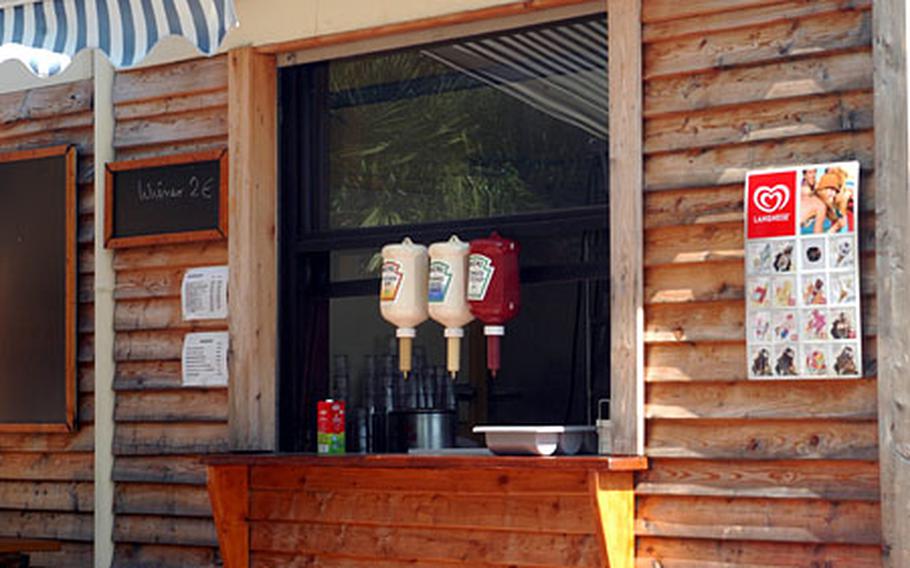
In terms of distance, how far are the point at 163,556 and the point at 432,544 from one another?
1.36 m

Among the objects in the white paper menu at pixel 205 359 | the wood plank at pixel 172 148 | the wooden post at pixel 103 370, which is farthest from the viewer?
the wooden post at pixel 103 370

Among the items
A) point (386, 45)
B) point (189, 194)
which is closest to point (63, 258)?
point (189, 194)

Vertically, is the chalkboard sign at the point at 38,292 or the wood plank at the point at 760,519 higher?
the chalkboard sign at the point at 38,292

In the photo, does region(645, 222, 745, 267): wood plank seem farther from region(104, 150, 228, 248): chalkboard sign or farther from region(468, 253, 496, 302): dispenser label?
region(104, 150, 228, 248): chalkboard sign

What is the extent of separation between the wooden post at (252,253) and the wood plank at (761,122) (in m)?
1.67

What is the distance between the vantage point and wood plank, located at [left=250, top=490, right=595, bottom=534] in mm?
5426

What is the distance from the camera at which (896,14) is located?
4.82 metres

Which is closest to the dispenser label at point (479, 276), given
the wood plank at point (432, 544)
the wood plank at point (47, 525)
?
the wood plank at point (432, 544)

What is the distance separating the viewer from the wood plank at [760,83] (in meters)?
4.97

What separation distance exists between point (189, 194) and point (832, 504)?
9.42ft

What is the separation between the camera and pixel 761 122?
5148mm

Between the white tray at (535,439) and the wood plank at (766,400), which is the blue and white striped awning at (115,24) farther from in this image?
the wood plank at (766,400)

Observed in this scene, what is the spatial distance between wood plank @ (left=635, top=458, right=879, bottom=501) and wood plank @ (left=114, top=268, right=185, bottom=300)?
7.28 feet

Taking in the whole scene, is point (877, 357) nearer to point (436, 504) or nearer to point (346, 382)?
point (436, 504)
